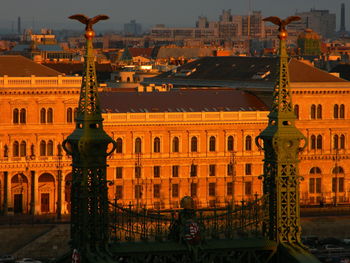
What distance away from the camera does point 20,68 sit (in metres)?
132

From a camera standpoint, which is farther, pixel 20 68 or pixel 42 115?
pixel 20 68

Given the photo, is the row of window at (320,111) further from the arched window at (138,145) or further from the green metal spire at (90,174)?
the green metal spire at (90,174)

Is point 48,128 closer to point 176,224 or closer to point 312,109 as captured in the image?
point 312,109

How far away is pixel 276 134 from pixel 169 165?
8314 cm

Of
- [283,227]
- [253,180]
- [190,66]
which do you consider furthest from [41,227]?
[283,227]

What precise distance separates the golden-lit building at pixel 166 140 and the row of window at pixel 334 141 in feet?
0.27

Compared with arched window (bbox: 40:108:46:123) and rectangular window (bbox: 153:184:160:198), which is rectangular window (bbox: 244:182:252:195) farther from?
arched window (bbox: 40:108:46:123)

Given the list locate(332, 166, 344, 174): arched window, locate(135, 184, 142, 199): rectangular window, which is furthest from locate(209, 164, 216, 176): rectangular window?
locate(332, 166, 344, 174): arched window

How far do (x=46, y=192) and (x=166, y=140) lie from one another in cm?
1077

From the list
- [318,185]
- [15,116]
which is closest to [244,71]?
[318,185]

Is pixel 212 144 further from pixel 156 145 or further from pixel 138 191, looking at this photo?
pixel 138 191

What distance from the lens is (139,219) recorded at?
164 ft

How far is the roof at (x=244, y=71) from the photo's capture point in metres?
142

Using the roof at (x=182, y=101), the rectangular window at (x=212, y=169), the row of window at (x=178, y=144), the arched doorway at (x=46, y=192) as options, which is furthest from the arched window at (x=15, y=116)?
the rectangular window at (x=212, y=169)
